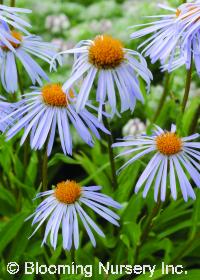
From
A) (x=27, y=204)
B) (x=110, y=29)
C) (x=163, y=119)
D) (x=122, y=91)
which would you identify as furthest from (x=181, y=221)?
(x=110, y=29)

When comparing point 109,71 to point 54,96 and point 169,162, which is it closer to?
point 54,96

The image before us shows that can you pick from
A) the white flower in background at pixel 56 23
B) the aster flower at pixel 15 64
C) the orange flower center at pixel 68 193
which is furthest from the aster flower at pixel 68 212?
the white flower in background at pixel 56 23

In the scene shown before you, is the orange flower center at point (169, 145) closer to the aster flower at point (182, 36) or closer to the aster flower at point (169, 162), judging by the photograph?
the aster flower at point (169, 162)

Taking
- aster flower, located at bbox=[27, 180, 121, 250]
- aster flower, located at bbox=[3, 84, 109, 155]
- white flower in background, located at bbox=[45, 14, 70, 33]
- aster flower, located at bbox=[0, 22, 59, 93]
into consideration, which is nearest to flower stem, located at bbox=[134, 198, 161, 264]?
aster flower, located at bbox=[27, 180, 121, 250]

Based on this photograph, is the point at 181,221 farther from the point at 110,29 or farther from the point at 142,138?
the point at 110,29

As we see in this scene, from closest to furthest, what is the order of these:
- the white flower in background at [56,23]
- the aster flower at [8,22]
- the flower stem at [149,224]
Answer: the aster flower at [8,22] < the flower stem at [149,224] < the white flower in background at [56,23]

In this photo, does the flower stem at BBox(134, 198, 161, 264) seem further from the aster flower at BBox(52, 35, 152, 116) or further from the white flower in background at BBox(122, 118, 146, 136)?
the white flower in background at BBox(122, 118, 146, 136)
